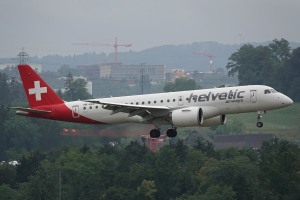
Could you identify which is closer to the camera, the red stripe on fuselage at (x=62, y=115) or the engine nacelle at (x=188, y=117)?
the engine nacelle at (x=188, y=117)

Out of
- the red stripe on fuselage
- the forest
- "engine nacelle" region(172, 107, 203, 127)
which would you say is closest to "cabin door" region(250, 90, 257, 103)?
"engine nacelle" region(172, 107, 203, 127)

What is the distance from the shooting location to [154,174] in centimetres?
16450

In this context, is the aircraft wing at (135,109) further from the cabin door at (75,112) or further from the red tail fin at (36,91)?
the red tail fin at (36,91)

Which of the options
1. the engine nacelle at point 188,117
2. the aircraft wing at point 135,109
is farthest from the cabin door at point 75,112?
the engine nacelle at point 188,117

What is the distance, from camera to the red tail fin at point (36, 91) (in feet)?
350

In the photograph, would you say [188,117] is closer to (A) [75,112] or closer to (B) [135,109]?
(B) [135,109]

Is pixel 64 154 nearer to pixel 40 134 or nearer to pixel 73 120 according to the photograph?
pixel 40 134

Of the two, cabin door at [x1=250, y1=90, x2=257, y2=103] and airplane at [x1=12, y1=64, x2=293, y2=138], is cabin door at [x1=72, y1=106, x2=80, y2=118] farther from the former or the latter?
cabin door at [x1=250, y1=90, x2=257, y2=103]

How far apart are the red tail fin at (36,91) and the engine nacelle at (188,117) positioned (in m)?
12.2

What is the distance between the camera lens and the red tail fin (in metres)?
107

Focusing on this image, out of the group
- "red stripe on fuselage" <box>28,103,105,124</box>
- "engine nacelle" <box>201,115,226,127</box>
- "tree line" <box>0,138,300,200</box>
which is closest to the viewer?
"engine nacelle" <box>201,115,226,127</box>

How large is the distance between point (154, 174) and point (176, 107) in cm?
6514

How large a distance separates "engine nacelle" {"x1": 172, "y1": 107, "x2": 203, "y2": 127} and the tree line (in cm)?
4914

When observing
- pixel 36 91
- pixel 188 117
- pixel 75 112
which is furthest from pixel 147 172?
pixel 188 117
